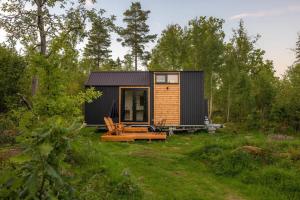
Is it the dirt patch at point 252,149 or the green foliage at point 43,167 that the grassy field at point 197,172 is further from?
the green foliage at point 43,167

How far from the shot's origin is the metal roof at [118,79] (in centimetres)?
1855

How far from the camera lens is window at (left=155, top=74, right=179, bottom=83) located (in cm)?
1830

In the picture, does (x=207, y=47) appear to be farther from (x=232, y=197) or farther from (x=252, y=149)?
(x=232, y=197)

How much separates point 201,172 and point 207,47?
64.6ft

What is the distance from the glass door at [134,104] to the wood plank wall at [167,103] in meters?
0.66

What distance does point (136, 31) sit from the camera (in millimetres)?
43688

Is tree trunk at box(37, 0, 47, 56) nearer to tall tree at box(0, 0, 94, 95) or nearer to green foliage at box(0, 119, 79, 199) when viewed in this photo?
tall tree at box(0, 0, 94, 95)

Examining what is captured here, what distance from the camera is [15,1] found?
16625 millimetres

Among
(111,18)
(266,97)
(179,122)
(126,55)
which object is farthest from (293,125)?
(126,55)

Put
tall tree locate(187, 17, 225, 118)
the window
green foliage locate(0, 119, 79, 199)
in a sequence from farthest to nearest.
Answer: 1. tall tree locate(187, 17, 225, 118)
2. the window
3. green foliage locate(0, 119, 79, 199)

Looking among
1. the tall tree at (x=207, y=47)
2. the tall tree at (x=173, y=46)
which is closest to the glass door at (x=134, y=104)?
the tall tree at (x=207, y=47)

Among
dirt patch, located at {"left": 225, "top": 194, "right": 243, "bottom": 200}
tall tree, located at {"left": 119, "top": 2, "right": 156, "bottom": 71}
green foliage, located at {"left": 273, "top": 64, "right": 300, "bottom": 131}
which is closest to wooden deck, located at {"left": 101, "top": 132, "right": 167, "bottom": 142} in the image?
green foliage, located at {"left": 273, "top": 64, "right": 300, "bottom": 131}

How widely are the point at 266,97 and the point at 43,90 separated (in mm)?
15262

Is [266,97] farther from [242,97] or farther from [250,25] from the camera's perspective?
[250,25]
